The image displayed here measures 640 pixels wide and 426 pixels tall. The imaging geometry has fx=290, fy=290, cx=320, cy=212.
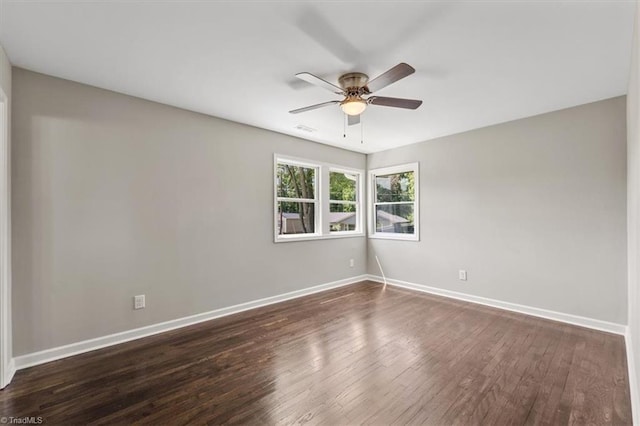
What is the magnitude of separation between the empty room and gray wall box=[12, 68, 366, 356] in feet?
0.06

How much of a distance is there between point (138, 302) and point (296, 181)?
271 centimetres

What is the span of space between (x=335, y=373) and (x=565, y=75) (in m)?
3.31

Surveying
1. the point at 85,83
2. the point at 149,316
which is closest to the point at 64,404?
the point at 149,316

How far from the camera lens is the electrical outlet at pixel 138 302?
3.03 m

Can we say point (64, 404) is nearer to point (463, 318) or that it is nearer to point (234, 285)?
point (234, 285)

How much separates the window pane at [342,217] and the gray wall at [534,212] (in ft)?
4.36

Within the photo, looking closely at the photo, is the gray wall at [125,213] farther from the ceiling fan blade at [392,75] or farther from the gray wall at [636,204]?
the gray wall at [636,204]

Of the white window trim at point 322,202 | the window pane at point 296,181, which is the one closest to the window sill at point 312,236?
the white window trim at point 322,202

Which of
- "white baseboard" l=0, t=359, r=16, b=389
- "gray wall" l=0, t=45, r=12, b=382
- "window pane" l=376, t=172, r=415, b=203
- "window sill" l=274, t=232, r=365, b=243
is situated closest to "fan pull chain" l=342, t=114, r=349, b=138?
"window pane" l=376, t=172, r=415, b=203

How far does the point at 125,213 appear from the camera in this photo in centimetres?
298

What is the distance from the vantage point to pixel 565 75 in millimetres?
2631

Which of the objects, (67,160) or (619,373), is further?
(67,160)

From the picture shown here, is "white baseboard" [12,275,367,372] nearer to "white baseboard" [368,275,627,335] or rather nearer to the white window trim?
the white window trim

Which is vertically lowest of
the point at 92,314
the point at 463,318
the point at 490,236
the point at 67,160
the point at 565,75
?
the point at 463,318
